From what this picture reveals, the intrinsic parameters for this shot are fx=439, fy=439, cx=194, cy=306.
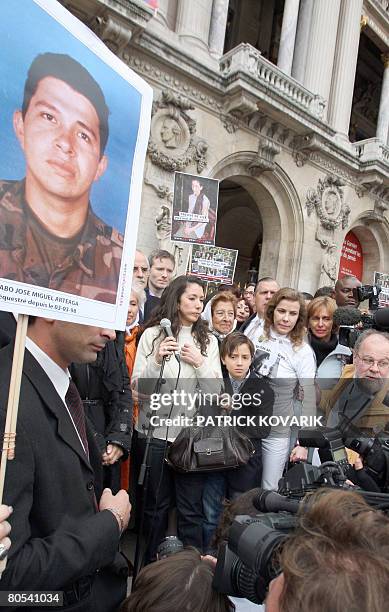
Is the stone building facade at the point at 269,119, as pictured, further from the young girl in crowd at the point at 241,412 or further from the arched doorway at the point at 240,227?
the young girl in crowd at the point at 241,412

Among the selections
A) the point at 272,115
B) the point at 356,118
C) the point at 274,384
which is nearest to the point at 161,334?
the point at 274,384

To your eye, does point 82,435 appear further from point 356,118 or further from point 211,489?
point 356,118

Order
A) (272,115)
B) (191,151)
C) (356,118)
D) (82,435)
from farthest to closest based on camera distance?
(356,118) < (272,115) < (191,151) < (82,435)

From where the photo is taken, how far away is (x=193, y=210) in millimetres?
6270

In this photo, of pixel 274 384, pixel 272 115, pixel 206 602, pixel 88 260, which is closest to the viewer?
pixel 206 602

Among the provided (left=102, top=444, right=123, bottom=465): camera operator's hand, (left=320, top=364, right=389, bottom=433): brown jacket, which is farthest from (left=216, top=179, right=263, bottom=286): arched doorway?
(left=102, top=444, right=123, bottom=465): camera operator's hand

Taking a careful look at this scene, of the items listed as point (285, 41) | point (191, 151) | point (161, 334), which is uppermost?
point (285, 41)

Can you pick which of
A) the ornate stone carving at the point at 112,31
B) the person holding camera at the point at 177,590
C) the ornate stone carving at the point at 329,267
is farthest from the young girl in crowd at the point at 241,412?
the ornate stone carving at the point at 329,267

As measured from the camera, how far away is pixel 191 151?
31.5 feet

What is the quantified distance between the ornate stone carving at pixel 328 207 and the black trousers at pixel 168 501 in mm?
10599

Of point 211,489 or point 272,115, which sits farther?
point 272,115

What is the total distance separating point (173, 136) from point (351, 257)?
8.41m

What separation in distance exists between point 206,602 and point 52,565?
1.26 ft

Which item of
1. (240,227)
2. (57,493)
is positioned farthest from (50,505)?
(240,227)
